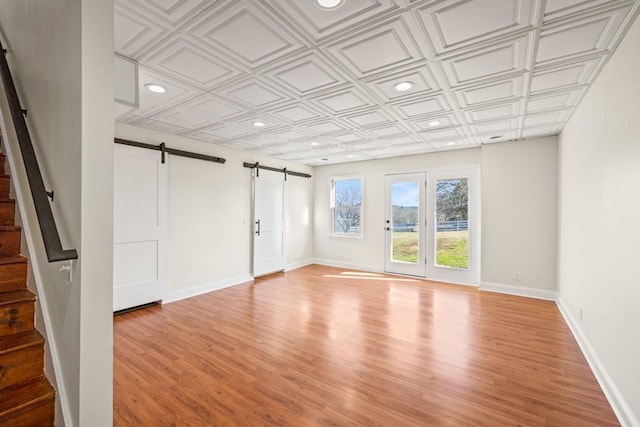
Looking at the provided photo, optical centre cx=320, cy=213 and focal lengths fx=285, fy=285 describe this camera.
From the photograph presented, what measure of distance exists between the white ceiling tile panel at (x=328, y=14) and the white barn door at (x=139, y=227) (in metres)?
3.19

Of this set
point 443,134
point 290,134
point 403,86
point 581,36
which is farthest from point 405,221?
point 581,36

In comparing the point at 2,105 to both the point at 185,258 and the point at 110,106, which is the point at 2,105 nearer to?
the point at 110,106

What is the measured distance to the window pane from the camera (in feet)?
22.2

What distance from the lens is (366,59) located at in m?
2.20

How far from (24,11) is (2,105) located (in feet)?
2.21

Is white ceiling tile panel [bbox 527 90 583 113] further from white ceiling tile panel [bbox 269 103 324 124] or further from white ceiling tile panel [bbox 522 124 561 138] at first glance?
white ceiling tile panel [bbox 269 103 324 124]

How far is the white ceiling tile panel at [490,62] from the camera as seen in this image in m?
2.01

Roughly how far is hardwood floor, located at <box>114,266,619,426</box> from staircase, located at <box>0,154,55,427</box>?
2.08 ft

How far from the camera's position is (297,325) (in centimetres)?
343

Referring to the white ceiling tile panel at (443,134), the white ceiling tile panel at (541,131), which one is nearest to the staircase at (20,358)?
A: the white ceiling tile panel at (443,134)

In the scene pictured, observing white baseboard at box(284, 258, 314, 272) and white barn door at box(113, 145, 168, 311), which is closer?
white barn door at box(113, 145, 168, 311)

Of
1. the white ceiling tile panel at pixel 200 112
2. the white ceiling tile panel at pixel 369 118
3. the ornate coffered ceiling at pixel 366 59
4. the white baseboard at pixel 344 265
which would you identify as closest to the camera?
the ornate coffered ceiling at pixel 366 59

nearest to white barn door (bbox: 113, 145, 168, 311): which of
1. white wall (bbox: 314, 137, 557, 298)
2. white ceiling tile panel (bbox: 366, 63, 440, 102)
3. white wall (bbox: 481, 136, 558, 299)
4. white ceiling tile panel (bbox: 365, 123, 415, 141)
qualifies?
white ceiling tile panel (bbox: 365, 123, 415, 141)

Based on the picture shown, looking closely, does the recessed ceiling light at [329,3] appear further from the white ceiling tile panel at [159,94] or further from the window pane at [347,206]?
the window pane at [347,206]
